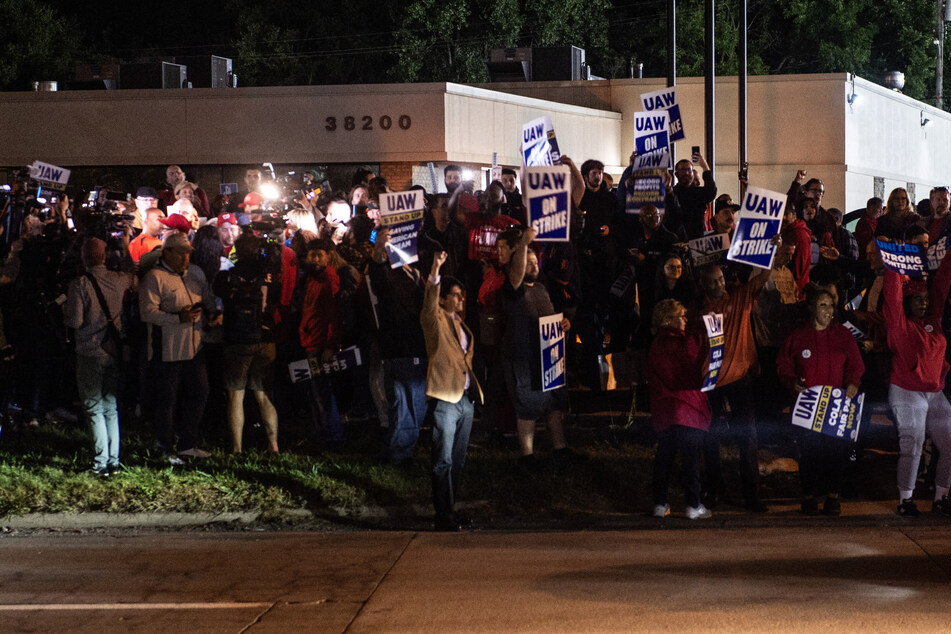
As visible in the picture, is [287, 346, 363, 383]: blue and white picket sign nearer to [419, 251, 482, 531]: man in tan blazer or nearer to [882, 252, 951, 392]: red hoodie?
[419, 251, 482, 531]: man in tan blazer

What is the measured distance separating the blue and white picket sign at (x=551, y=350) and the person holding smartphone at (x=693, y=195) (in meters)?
3.32

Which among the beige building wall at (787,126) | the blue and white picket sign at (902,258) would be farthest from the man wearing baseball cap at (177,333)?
the beige building wall at (787,126)

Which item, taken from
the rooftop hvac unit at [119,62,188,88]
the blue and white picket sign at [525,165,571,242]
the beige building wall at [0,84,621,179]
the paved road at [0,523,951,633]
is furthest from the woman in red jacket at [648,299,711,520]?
the rooftop hvac unit at [119,62,188,88]

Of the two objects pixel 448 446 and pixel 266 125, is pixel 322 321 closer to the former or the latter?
pixel 448 446

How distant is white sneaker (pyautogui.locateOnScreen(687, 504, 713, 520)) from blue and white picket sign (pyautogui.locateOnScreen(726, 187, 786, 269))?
202 centimetres

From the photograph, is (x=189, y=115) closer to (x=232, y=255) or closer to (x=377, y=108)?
(x=377, y=108)

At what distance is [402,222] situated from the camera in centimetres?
1034

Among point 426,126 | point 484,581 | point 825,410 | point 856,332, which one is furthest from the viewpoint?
point 426,126

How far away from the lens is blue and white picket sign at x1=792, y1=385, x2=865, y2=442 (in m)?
9.79

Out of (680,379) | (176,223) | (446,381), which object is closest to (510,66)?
(176,223)

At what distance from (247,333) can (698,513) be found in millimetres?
4211

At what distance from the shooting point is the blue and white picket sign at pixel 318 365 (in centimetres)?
1162

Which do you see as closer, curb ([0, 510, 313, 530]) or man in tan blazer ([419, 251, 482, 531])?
man in tan blazer ([419, 251, 482, 531])

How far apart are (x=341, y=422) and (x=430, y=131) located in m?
12.8
